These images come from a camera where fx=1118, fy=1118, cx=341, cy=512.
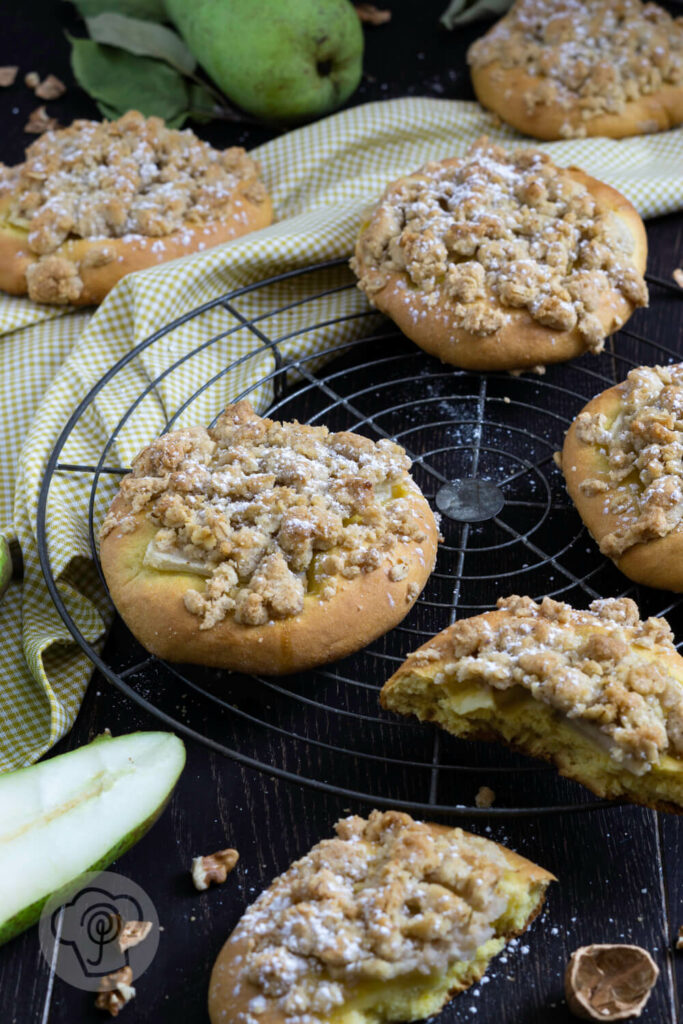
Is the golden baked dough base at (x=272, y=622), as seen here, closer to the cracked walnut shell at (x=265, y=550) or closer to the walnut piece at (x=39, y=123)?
the cracked walnut shell at (x=265, y=550)

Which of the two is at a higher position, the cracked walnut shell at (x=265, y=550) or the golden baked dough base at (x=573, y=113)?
the golden baked dough base at (x=573, y=113)

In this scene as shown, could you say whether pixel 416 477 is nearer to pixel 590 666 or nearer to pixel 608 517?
pixel 608 517

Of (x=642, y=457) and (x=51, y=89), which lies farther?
(x=51, y=89)

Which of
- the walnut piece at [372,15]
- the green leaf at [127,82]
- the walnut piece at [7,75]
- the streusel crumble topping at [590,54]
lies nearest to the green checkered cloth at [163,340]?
the streusel crumble topping at [590,54]

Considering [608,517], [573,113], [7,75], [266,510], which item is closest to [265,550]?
[266,510]

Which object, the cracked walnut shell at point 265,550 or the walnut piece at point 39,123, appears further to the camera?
the walnut piece at point 39,123

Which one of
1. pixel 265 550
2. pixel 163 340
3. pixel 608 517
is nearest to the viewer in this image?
pixel 265 550

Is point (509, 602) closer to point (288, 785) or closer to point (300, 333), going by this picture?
point (288, 785)
